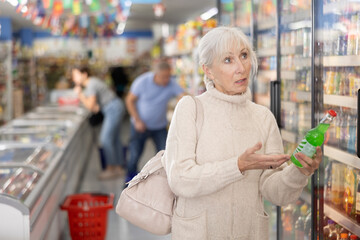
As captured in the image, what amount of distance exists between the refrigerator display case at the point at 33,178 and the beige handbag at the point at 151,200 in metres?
0.93

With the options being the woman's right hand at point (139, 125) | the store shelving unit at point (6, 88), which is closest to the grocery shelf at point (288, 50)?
the woman's right hand at point (139, 125)

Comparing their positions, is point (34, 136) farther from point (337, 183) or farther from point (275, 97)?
point (337, 183)

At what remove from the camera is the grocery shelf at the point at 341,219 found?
9.14ft

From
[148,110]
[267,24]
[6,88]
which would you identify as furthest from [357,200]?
[6,88]

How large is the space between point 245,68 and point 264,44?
2.58 metres

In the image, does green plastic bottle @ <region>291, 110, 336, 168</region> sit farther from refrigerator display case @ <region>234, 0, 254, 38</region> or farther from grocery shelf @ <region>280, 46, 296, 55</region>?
refrigerator display case @ <region>234, 0, 254, 38</region>

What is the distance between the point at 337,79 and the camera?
121 inches

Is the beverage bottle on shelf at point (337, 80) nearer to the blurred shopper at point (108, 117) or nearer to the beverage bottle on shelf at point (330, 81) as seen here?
the beverage bottle on shelf at point (330, 81)

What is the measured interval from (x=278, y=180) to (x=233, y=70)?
1.69ft

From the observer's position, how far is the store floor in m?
5.16

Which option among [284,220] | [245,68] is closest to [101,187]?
[284,220]

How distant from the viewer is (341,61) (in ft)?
9.45

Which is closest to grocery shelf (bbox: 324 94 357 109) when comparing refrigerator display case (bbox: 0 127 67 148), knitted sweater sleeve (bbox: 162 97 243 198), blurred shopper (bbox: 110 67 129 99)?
knitted sweater sleeve (bbox: 162 97 243 198)

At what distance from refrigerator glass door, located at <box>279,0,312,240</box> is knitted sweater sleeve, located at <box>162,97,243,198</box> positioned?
148 cm
